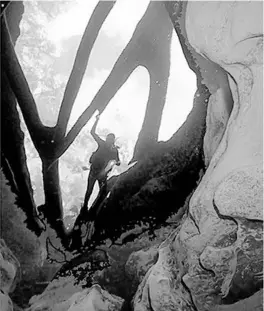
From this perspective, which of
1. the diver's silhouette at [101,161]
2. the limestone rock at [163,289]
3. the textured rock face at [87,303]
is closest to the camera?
the limestone rock at [163,289]

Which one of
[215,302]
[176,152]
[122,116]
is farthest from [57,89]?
[215,302]

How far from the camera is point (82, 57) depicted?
1703mm

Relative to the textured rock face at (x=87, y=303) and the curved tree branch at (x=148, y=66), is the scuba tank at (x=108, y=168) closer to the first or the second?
the curved tree branch at (x=148, y=66)

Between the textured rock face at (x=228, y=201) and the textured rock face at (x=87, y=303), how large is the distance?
7.7 inches

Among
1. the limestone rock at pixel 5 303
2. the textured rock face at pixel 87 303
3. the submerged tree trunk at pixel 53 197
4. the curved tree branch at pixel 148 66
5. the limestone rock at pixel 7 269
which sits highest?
the curved tree branch at pixel 148 66

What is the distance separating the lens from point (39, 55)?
5.63 ft

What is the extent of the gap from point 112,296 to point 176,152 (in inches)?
30.3

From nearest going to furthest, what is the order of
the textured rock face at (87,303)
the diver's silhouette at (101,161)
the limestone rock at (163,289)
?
the limestone rock at (163,289)
the textured rock face at (87,303)
the diver's silhouette at (101,161)

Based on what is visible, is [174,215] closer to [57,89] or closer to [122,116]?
[122,116]

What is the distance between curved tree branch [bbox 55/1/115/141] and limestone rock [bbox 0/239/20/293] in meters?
0.72

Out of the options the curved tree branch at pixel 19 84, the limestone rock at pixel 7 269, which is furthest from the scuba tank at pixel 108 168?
the limestone rock at pixel 7 269

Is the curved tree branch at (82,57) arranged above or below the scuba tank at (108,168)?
above

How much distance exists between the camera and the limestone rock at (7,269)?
178 centimetres

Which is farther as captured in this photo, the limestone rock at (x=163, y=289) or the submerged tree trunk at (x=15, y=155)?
the submerged tree trunk at (x=15, y=155)
